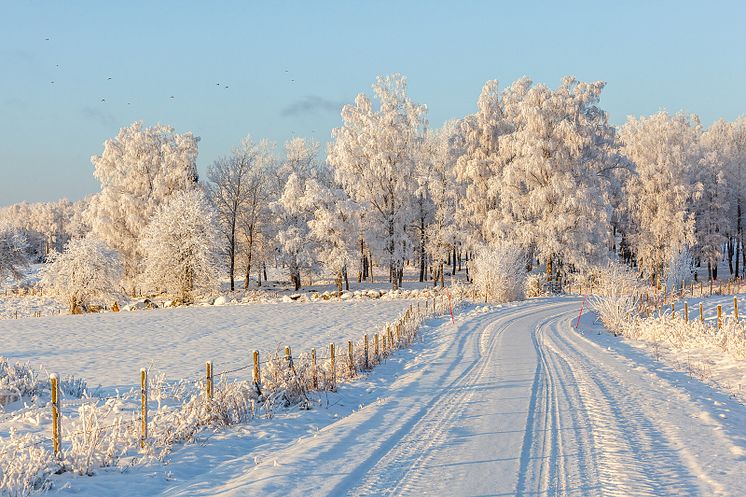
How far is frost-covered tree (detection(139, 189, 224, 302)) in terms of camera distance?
40.1 metres

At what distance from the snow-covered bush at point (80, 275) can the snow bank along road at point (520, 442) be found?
3033cm

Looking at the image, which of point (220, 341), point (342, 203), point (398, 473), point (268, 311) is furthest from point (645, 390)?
point (342, 203)

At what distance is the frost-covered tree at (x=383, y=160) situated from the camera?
138ft

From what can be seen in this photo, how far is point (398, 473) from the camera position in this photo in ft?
22.3

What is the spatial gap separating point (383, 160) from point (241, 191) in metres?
16.7

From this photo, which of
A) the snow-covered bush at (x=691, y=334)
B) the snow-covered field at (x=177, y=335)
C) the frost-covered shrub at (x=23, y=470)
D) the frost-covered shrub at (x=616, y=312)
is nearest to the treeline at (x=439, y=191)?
Answer: the snow-covered field at (x=177, y=335)

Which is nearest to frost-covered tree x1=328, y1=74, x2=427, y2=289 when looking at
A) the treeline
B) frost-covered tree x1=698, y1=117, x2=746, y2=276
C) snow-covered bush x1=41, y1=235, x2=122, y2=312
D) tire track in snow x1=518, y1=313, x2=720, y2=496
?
the treeline

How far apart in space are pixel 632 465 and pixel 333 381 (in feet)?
20.9

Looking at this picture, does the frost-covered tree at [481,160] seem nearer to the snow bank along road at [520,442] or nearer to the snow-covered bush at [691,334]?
the snow-covered bush at [691,334]

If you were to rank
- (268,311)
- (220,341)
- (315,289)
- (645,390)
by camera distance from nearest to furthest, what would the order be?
(645,390) < (220,341) < (268,311) < (315,289)

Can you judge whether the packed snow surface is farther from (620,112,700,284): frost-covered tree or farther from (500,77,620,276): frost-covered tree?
(620,112,700,284): frost-covered tree

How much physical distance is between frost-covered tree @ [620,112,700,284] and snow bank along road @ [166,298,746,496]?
36.6 metres

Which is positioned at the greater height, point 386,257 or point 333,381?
point 386,257

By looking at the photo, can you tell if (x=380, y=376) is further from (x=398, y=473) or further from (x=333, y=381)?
(x=398, y=473)
